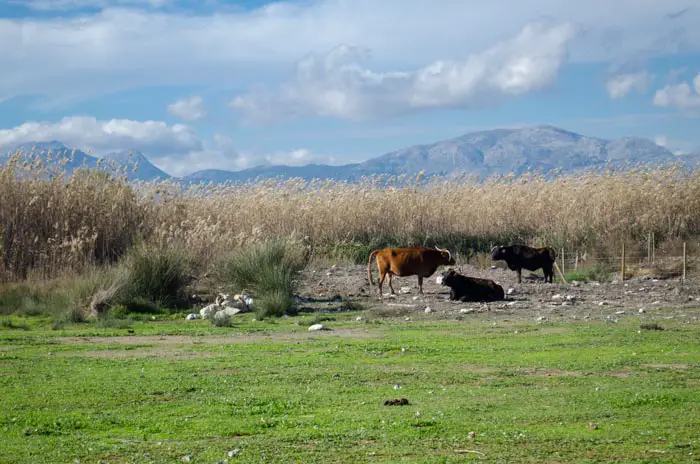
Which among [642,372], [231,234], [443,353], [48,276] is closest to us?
[642,372]

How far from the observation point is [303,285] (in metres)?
24.0

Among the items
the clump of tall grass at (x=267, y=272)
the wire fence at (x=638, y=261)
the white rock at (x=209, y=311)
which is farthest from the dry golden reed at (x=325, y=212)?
the white rock at (x=209, y=311)

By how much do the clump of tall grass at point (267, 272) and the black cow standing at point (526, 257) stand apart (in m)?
5.70

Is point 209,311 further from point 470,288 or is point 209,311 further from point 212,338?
point 470,288

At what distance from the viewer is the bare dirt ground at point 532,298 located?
19109mm

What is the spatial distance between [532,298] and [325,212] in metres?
11.2

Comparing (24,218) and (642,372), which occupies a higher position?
(24,218)

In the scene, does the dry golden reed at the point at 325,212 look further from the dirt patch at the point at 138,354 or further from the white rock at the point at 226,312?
the dirt patch at the point at 138,354

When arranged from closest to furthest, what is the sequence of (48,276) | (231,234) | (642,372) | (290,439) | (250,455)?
(250,455) < (290,439) < (642,372) < (48,276) < (231,234)

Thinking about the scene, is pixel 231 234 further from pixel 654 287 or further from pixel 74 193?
pixel 654 287

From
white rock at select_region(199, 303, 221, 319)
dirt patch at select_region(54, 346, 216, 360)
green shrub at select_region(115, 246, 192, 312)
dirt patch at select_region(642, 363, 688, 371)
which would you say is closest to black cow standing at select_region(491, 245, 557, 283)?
white rock at select_region(199, 303, 221, 319)

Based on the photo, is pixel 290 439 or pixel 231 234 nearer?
pixel 290 439

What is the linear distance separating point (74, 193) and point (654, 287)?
50.5ft

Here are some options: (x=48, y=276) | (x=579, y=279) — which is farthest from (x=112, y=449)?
(x=579, y=279)
